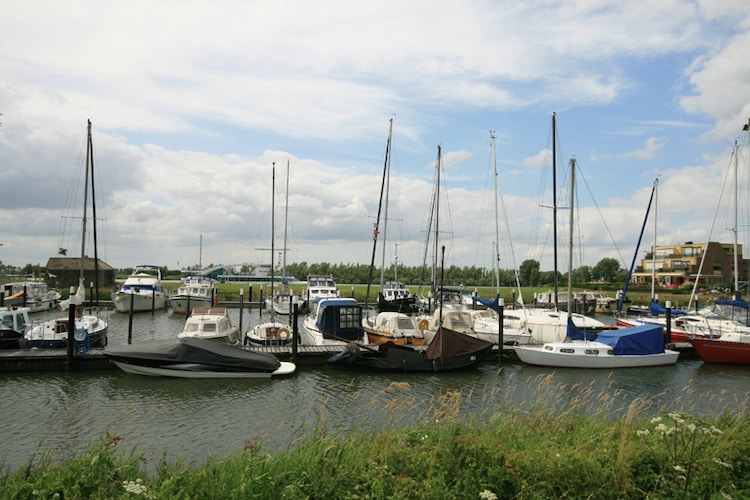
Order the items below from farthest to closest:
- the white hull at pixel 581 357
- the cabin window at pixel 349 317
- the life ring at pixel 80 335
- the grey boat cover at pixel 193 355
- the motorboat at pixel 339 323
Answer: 1. the cabin window at pixel 349 317
2. the motorboat at pixel 339 323
3. the white hull at pixel 581 357
4. the life ring at pixel 80 335
5. the grey boat cover at pixel 193 355

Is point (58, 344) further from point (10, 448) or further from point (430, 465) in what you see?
point (430, 465)

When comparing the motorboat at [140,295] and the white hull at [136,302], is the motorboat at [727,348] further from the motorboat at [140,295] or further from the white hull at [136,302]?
the white hull at [136,302]

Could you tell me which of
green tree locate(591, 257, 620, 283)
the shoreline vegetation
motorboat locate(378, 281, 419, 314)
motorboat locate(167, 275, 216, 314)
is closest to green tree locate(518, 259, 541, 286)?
green tree locate(591, 257, 620, 283)

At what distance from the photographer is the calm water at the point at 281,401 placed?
1517 cm

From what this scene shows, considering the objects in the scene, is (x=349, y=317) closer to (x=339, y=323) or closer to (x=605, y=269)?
(x=339, y=323)

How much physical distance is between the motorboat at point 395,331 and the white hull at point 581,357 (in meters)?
6.33

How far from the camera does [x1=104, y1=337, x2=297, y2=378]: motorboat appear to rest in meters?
23.5

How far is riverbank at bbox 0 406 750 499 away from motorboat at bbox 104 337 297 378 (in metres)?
14.8

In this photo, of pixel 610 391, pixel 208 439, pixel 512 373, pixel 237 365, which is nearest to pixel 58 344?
pixel 237 365

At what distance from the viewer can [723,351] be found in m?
30.4

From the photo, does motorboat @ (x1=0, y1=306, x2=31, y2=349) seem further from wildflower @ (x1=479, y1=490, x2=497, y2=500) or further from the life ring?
wildflower @ (x1=479, y1=490, x2=497, y2=500)

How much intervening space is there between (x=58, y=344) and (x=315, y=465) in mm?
24653

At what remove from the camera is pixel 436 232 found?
51.8m

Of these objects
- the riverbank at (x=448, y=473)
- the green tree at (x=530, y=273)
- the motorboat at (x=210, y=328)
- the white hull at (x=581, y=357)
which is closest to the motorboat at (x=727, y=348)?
the white hull at (x=581, y=357)
